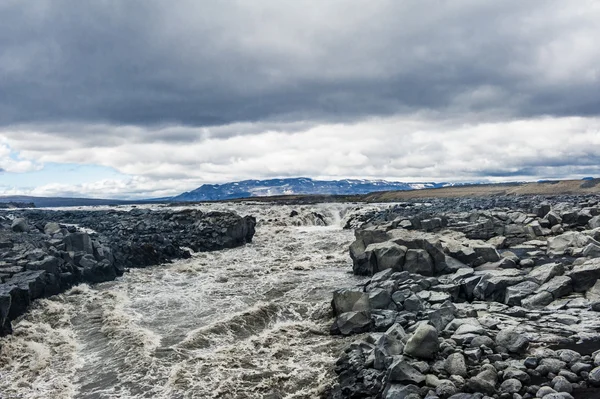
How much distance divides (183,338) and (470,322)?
11.2 metres

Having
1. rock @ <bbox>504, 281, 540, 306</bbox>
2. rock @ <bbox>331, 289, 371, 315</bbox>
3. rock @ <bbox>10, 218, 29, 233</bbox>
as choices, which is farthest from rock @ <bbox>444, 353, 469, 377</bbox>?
rock @ <bbox>10, 218, 29, 233</bbox>

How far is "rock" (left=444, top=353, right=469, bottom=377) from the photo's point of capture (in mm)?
11495

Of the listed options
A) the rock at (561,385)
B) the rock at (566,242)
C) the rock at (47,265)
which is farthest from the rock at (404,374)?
the rock at (47,265)

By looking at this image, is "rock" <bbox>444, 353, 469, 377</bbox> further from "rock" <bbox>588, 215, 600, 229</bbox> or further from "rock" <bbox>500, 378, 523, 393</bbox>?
"rock" <bbox>588, 215, 600, 229</bbox>

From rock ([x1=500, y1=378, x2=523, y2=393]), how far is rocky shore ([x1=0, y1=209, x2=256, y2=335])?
18.8 meters

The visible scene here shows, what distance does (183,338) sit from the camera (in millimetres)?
17906

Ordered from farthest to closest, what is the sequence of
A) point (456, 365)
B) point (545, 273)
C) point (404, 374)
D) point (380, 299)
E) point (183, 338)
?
point (545, 273) < point (380, 299) < point (183, 338) < point (456, 365) < point (404, 374)

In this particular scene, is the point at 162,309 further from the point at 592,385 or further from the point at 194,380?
the point at 592,385

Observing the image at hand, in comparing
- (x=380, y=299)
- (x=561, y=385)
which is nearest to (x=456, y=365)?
(x=561, y=385)

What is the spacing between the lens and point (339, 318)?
1777 cm

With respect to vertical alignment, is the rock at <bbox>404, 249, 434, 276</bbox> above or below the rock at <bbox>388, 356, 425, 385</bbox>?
above

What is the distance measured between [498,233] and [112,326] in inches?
1051

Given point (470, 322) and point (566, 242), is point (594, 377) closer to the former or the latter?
point (470, 322)

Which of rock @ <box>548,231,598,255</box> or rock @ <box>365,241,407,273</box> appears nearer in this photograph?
rock @ <box>365,241,407,273</box>
